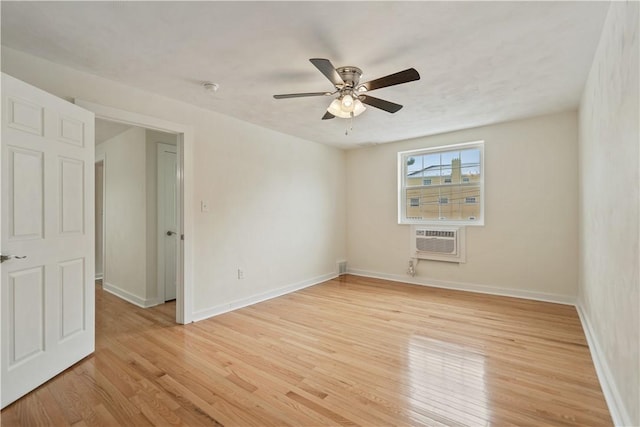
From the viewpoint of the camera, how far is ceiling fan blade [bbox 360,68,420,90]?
7.04ft

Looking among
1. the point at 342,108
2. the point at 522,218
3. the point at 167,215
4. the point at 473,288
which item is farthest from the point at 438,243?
the point at 167,215

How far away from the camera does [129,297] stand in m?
4.28

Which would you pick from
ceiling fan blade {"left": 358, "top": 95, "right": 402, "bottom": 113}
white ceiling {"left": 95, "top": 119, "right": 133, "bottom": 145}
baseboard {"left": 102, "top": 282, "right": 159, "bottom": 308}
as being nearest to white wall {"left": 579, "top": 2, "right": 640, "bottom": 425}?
ceiling fan blade {"left": 358, "top": 95, "right": 402, "bottom": 113}

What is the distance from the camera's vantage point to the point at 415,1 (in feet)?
5.85

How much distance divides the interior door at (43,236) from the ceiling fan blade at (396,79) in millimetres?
2365

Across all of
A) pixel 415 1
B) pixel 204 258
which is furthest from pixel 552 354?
pixel 204 258

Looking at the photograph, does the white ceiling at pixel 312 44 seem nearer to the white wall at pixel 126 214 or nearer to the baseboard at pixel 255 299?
the white wall at pixel 126 214

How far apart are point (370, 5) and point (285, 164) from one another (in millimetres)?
3042

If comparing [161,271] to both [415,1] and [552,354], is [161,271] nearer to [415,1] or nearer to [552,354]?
[415,1]

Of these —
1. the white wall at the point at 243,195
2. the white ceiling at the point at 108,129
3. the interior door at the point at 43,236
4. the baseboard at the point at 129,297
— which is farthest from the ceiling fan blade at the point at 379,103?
the baseboard at the point at 129,297

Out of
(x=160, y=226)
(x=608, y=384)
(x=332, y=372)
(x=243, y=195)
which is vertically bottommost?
(x=332, y=372)

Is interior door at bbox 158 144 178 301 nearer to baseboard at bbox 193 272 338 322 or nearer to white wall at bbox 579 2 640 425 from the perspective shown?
baseboard at bbox 193 272 338 322

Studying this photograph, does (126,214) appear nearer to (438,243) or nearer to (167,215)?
(167,215)

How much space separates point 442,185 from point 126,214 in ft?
15.9
